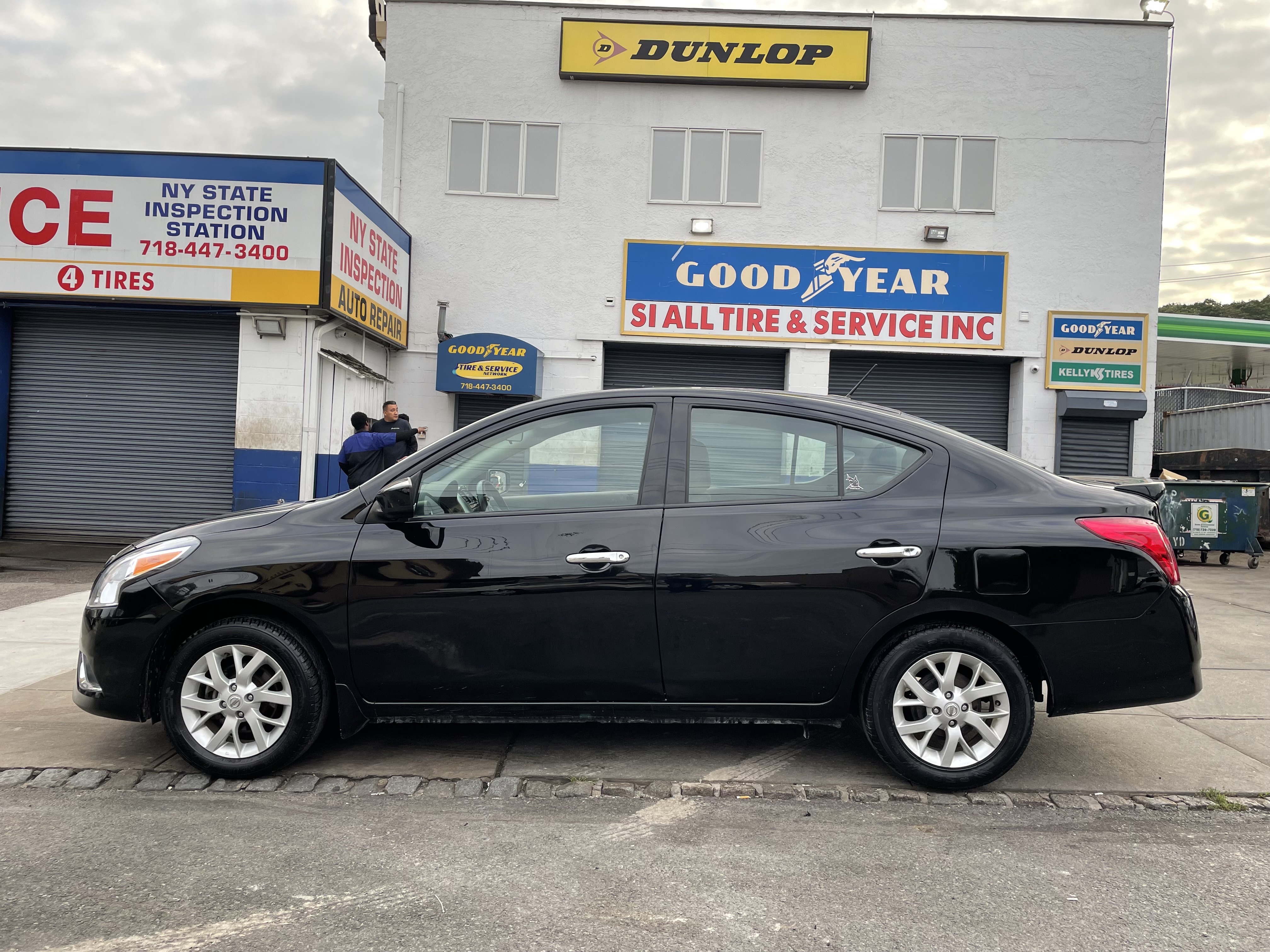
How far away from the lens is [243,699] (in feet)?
12.7

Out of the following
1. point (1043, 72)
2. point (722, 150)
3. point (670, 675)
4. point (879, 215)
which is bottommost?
point (670, 675)

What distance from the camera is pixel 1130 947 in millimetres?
2643

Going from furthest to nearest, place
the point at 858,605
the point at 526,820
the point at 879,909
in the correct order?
1. the point at 858,605
2. the point at 526,820
3. the point at 879,909

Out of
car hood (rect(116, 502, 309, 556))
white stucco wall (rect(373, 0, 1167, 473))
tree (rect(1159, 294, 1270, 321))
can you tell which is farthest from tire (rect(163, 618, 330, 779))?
tree (rect(1159, 294, 1270, 321))

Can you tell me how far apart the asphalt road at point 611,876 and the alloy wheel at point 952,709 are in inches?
9.1

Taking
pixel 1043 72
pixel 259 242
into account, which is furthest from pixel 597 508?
pixel 1043 72

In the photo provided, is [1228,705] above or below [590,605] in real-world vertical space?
below

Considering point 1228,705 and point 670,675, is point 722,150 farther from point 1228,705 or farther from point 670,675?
point 670,675

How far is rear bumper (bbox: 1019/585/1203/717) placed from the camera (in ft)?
12.6

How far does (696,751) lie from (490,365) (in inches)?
456

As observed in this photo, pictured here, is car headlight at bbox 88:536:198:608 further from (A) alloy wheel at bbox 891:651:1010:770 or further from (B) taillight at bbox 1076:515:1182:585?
(B) taillight at bbox 1076:515:1182:585

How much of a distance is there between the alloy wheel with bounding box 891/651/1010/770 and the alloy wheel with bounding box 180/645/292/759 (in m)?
2.50

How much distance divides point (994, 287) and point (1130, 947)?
15000mm

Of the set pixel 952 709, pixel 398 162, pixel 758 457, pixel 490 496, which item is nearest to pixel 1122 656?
pixel 952 709
